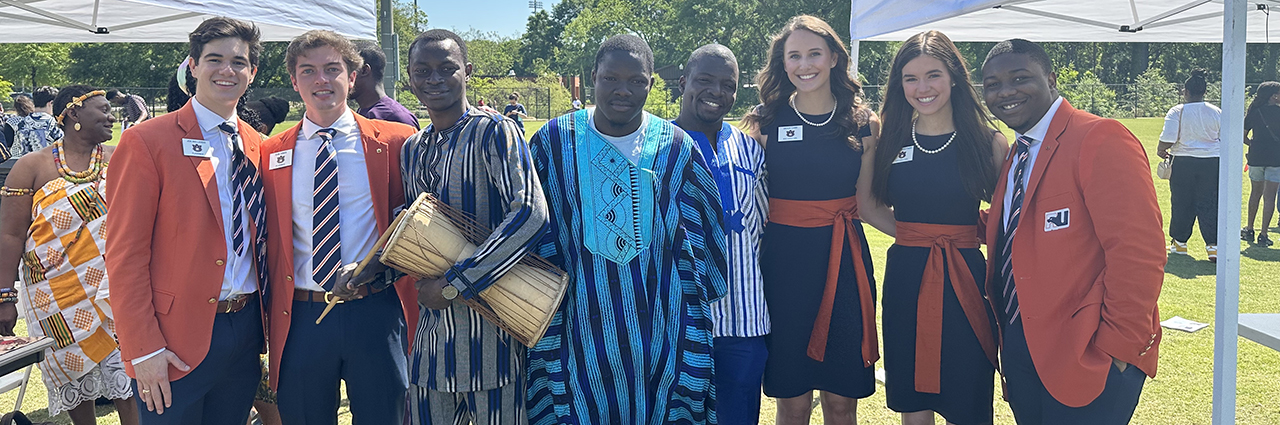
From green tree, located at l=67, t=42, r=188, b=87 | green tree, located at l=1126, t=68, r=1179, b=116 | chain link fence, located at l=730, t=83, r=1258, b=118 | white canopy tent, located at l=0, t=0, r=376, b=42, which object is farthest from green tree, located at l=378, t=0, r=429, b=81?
white canopy tent, located at l=0, t=0, r=376, b=42

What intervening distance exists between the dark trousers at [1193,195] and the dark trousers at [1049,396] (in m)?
7.35

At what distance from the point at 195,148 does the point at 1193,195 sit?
9.60 m

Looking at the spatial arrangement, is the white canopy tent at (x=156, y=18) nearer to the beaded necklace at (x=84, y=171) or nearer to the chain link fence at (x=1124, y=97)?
the beaded necklace at (x=84, y=171)

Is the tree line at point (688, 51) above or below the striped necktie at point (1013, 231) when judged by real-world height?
above

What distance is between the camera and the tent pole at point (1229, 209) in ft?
9.25

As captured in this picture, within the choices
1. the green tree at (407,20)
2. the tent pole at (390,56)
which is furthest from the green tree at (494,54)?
Answer: the tent pole at (390,56)

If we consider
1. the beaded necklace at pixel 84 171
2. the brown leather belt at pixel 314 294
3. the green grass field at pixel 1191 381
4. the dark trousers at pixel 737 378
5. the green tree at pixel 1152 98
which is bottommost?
the green grass field at pixel 1191 381

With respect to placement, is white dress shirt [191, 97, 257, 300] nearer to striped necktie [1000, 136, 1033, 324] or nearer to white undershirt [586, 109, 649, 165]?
white undershirt [586, 109, 649, 165]

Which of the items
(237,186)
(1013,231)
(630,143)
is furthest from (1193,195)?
(237,186)

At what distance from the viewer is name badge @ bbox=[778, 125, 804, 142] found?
3.30 metres

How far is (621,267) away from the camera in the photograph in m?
2.66

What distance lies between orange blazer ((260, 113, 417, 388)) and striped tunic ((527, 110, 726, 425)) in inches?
20.7

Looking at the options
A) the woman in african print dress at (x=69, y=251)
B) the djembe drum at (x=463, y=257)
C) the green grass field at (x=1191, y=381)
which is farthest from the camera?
the green grass field at (x=1191, y=381)

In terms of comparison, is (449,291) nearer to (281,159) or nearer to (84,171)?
(281,159)
